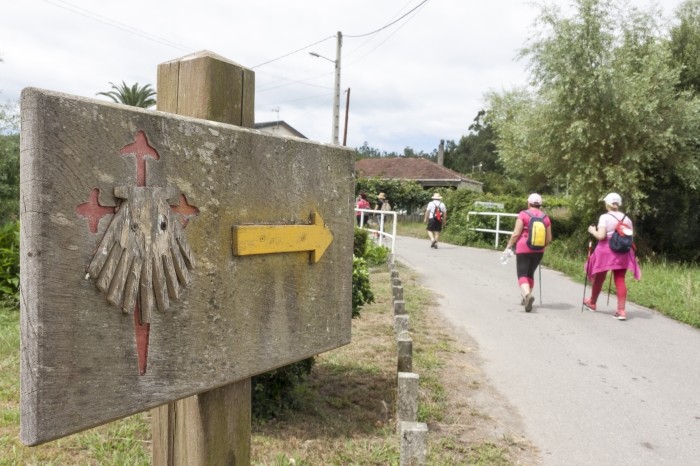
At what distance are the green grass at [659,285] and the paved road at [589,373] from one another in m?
0.30

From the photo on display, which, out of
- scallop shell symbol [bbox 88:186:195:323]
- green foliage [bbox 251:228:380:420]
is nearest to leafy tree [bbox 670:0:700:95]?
green foliage [bbox 251:228:380:420]

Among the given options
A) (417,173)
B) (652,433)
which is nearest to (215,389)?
(652,433)

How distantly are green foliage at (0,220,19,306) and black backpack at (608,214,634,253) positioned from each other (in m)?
8.25

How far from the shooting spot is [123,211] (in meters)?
1.24

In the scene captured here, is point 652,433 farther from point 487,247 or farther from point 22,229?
point 487,247

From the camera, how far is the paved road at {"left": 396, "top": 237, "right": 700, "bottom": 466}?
410 centimetres

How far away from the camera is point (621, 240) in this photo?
7859 millimetres

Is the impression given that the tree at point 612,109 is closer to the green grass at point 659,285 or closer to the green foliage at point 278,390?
the green grass at point 659,285

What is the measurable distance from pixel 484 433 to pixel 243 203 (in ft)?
10.9

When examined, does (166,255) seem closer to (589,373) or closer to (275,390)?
(275,390)

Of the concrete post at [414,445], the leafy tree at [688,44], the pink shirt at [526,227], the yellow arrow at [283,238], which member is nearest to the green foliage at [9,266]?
the concrete post at [414,445]

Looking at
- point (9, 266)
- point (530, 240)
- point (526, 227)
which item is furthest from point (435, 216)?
point (9, 266)

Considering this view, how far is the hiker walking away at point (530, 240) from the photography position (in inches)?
324

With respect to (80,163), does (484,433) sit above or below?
below
